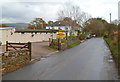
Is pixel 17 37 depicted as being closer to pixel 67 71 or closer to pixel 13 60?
pixel 13 60

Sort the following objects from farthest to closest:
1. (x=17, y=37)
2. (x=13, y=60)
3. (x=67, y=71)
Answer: (x=17, y=37) < (x=13, y=60) < (x=67, y=71)

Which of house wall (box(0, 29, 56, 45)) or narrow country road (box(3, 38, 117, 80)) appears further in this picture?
house wall (box(0, 29, 56, 45))

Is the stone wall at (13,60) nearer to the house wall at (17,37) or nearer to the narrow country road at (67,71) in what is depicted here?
the narrow country road at (67,71)

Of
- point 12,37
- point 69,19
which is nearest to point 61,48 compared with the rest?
point 12,37

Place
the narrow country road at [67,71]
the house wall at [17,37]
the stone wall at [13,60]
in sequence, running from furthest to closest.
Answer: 1. the house wall at [17,37]
2. the stone wall at [13,60]
3. the narrow country road at [67,71]

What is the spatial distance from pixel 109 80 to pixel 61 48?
14.3 metres

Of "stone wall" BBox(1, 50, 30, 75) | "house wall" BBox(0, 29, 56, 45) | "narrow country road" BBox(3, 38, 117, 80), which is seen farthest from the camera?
"house wall" BBox(0, 29, 56, 45)

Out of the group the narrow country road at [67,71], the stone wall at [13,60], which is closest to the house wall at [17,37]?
the stone wall at [13,60]

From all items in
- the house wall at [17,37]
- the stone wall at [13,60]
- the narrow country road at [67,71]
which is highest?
the house wall at [17,37]

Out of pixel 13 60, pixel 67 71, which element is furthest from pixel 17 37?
pixel 67 71

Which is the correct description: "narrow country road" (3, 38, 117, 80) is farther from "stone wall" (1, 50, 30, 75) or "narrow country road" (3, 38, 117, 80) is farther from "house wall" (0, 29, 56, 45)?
"house wall" (0, 29, 56, 45)

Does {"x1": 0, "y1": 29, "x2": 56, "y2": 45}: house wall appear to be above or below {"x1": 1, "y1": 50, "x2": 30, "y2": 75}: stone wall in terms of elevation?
above

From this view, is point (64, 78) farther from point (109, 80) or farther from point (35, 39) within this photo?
point (35, 39)

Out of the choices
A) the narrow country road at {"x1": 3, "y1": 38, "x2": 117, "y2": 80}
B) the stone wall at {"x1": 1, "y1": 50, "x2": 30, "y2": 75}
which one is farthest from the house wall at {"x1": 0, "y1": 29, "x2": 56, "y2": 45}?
the narrow country road at {"x1": 3, "y1": 38, "x2": 117, "y2": 80}
